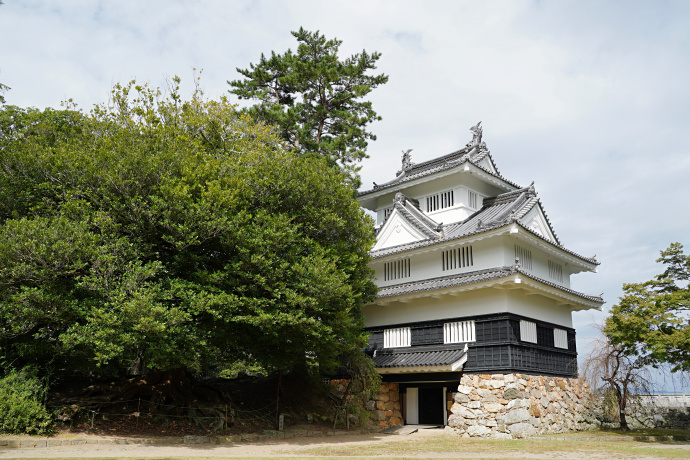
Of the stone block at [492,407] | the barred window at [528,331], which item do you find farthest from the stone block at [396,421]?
the barred window at [528,331]

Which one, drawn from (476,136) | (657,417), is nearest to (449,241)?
(476,136)

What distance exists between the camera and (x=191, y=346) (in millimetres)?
15461

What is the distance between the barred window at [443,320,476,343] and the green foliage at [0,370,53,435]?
15.0 m

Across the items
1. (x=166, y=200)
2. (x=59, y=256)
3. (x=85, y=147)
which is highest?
(x=85, y=147)

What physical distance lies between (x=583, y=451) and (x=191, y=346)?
12.0 m

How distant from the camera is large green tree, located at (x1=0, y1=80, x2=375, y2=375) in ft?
47.3

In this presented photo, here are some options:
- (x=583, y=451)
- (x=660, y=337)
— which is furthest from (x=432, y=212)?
(x=583, y=451)

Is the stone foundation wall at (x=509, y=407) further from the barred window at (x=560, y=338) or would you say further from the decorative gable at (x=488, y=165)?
the decorative gable at (x=488, y=165)

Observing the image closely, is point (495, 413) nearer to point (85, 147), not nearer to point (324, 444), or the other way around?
point (324, 444)

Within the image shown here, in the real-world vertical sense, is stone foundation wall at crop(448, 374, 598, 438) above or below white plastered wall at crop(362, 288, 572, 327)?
below

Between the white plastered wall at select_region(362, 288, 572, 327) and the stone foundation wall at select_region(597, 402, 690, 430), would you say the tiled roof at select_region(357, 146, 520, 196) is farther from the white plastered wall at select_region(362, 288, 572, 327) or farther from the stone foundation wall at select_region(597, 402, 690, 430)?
the stone foundation wall at select_region(597, 402, 690, 430)

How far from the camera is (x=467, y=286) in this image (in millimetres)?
21062

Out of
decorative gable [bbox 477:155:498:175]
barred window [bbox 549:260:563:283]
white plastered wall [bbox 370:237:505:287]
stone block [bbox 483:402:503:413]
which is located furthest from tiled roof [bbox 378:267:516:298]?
decorative gable [bbox 477:155:498:175]

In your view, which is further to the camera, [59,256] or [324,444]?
[324,444]
